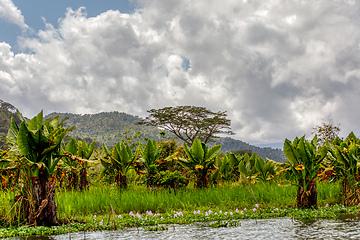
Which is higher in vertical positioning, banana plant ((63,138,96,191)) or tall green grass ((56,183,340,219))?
banana plant ((63,138,96,191))

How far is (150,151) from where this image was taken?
34.2ft

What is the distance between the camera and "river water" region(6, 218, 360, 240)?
4977 mm

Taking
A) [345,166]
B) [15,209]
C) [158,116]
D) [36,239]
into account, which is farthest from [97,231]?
[158,116]

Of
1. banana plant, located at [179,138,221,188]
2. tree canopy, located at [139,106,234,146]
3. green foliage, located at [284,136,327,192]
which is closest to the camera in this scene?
green foliage, located at [284,136,327,192]

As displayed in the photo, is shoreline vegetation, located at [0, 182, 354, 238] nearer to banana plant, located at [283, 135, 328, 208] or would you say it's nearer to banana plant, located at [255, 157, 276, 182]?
banana plant, located at [283, 135, 328, 208]

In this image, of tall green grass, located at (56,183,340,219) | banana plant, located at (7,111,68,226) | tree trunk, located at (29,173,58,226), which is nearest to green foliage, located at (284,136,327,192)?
tall green grass, located at (56,183,340,219)

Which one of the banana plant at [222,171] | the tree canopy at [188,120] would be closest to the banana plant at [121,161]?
the banana plant at [222,171]

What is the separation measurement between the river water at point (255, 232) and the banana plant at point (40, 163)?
63 centimetres

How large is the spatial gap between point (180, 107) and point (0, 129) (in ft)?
118

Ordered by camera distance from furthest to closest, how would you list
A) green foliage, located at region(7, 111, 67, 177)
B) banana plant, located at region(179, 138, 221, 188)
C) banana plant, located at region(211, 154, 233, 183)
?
1. banana plant, located at region(211, 154, 233, 183)
2. banana plant, located at region(179, 138, 221, 188)
3. green foliage, located at region(7, 111, 67, 177)

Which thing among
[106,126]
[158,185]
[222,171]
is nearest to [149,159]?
[158,185]

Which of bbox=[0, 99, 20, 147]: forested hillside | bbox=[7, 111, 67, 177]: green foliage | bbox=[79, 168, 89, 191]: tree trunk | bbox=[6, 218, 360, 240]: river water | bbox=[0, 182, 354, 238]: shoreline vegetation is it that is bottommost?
bbox=[6, 218, 360, 240]: river water

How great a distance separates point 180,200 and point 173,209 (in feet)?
1.69

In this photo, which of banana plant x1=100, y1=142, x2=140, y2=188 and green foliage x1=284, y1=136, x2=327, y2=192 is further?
banana plant x1=100, y1=142, x2=140, y2=188
